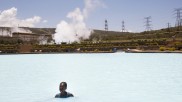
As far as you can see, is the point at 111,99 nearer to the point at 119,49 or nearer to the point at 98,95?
the point at 98,95

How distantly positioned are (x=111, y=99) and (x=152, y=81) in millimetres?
3511

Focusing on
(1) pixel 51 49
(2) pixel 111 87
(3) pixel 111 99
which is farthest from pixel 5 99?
(1) pixel 51 49

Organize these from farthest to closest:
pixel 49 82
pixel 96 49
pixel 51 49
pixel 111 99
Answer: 1. pixel 51 49
2. pixel 96 49
3. pixel 49 82
4. pixel 111 99

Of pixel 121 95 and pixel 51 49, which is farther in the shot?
pixel 51 49

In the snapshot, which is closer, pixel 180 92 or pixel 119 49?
pixel 180 92

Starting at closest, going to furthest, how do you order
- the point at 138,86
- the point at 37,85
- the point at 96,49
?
the point at 138,86
the point at 37,85
the point at 96,49

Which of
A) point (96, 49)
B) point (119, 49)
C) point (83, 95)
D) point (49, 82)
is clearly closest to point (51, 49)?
point (96, 49)

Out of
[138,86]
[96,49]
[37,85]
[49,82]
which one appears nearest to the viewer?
[138,86]

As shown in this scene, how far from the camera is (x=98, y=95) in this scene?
29.0 feet

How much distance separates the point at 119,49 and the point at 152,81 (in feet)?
107

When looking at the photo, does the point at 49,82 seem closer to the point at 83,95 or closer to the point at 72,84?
the point at 72,84

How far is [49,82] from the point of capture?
11.8 m

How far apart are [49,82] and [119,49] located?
3261cm

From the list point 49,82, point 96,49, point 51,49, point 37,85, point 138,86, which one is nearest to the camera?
point 138,86
